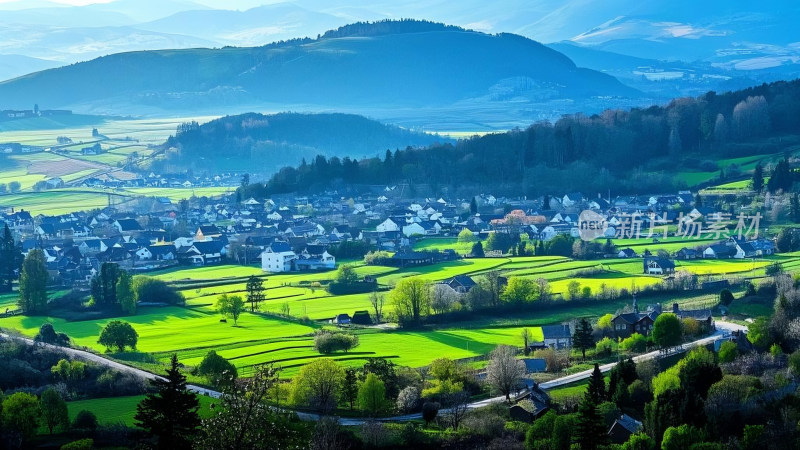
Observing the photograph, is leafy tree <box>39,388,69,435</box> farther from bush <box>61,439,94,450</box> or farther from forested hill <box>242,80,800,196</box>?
forested hill <box>242,80,800,196</box>

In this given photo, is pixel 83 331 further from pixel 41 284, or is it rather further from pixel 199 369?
pixel 199 369

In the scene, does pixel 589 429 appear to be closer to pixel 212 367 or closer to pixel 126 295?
pixel 212 367

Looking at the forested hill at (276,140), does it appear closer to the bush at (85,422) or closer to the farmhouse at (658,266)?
the farmhouse at (658,266)

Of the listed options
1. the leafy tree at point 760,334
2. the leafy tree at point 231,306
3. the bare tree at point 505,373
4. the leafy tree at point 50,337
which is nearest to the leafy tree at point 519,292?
the leafy tree at point 231,306

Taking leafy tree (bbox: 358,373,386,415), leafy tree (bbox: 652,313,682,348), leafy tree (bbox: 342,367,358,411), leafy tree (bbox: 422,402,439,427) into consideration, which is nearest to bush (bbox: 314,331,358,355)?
leafy tree (bbox: 342,367,358,411)

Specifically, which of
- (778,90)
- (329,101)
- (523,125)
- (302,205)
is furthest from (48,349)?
(329,101)

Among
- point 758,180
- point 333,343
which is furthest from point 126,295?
point 758,180
